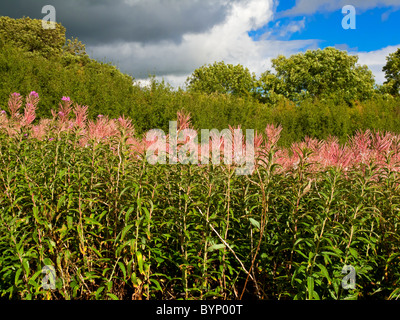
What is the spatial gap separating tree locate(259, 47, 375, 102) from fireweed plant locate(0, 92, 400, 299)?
3196 cm

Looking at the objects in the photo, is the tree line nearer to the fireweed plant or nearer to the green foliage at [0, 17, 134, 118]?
the green foliage at [0, 17, 134, 118]

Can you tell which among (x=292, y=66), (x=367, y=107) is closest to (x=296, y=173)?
(x=367, y=107)

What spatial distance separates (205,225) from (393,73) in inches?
1587

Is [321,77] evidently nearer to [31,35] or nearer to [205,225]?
[31,35]

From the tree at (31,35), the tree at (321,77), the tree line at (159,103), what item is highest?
the tree at (31,35)

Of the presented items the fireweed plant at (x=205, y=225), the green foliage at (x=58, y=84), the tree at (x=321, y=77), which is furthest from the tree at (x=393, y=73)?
the fireweed plant at (x=205, y=225)

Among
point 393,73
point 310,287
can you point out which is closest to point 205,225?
point 310,287

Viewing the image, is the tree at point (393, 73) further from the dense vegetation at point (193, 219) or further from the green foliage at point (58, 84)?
the dense vegetation at point (193, 219)

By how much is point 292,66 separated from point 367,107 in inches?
710

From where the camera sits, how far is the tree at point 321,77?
1331 inches

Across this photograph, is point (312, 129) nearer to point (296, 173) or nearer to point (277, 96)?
point (296, 173)

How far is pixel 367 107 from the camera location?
1855 centimetres

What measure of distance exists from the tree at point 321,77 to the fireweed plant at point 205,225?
105 ft

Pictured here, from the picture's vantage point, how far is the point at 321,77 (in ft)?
112
